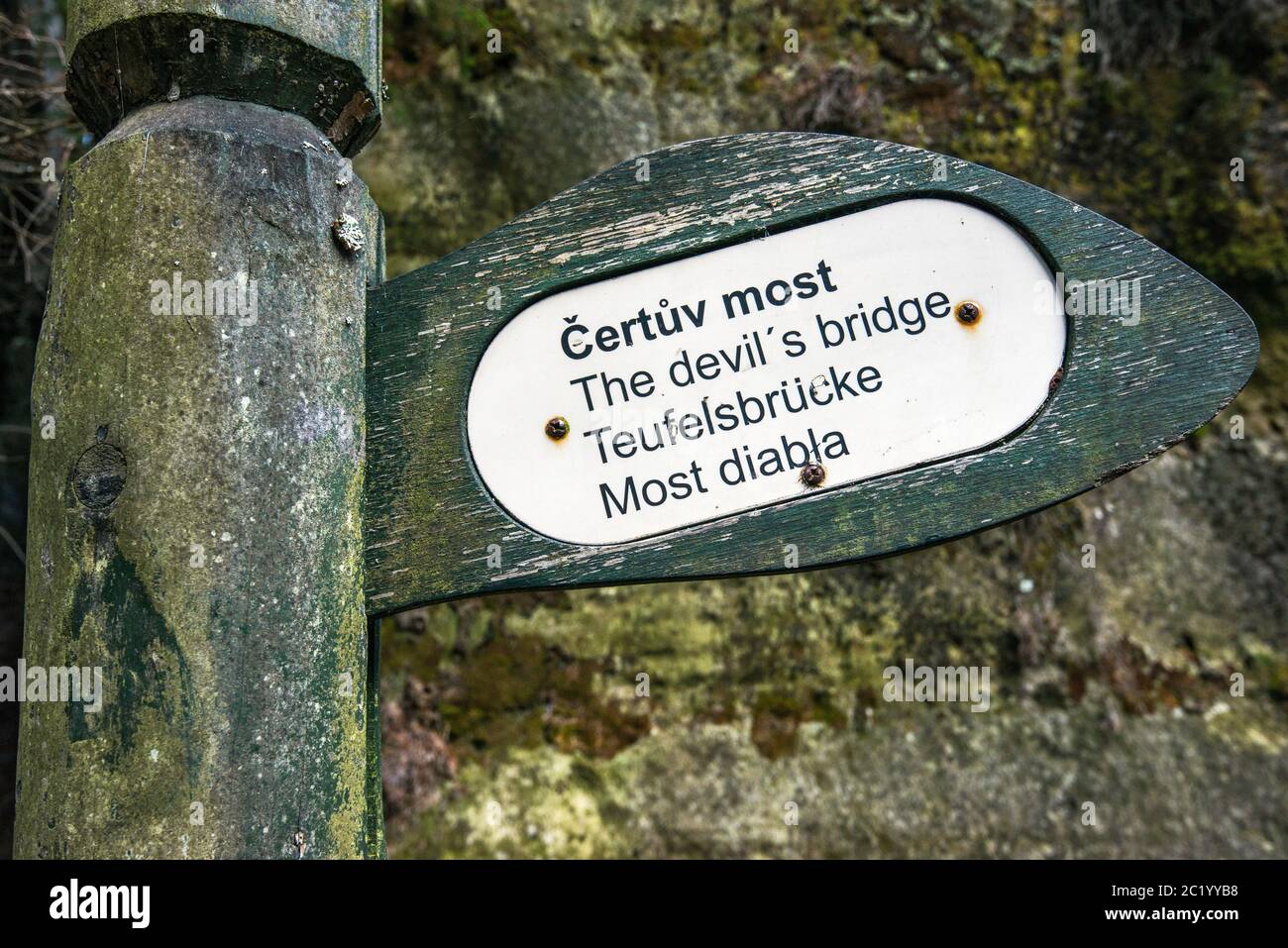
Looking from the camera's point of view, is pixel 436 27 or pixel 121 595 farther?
pixel 436 27

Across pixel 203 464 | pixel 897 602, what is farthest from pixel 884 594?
pixel 203 464

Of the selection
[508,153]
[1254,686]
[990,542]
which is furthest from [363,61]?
[1254,686]

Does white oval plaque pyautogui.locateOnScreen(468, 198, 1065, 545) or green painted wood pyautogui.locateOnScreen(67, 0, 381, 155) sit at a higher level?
green painted wood pyautogui.locateOnScreen(67, 0, 381, 155)

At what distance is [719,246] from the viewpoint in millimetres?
1121

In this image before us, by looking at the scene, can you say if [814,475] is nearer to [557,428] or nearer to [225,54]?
[557,428]

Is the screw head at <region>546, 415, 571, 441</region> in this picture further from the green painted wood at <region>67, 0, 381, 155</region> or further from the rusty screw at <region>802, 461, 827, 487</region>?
the green painted wood at <region>67, 0, 381, 155</region>

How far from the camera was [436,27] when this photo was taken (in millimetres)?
2783

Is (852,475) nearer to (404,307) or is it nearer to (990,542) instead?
(404,307)

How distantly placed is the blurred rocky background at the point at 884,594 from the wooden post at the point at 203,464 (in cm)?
135

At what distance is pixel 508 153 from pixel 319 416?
194cm

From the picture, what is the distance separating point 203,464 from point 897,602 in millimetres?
1990

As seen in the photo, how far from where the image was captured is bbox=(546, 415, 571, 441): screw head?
1097mm

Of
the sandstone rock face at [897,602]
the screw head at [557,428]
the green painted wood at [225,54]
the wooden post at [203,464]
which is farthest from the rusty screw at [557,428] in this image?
the sandstone rock face at [897,602]

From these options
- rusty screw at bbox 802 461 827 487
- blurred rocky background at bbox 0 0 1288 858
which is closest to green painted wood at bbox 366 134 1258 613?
rusty screw at bbox 802 461 827 487
